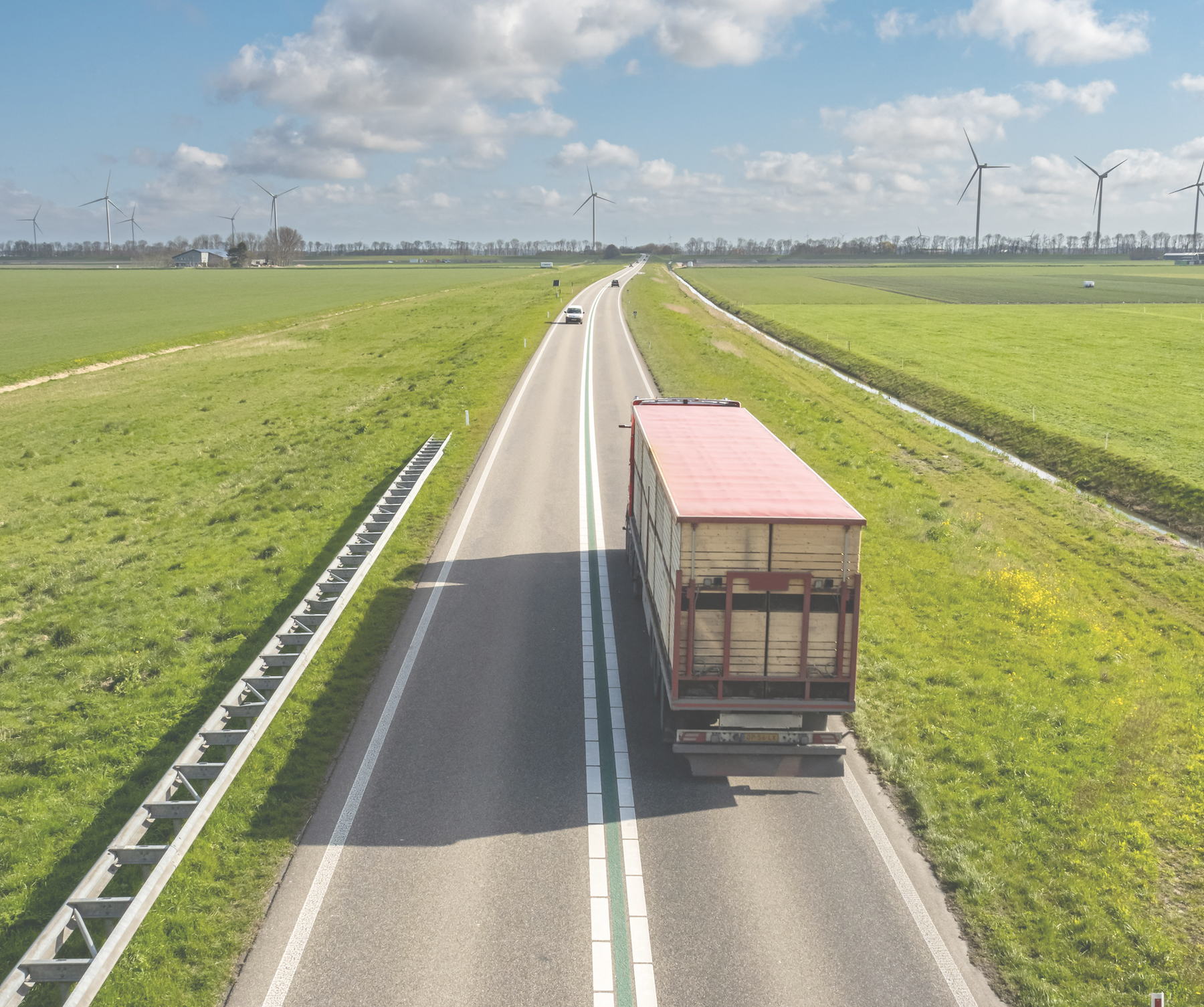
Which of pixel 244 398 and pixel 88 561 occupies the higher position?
pixel 244 398

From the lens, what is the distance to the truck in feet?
36.8

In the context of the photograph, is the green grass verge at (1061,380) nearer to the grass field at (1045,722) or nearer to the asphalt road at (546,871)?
the grass field at (1045,722)

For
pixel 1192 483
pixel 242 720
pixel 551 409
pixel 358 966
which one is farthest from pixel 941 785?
pixel 551 409

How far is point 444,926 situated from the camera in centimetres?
935

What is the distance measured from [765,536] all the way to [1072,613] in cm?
1048

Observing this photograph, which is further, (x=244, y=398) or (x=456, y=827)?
(x=244, y=398)

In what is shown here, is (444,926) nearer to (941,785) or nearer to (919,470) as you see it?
(941,785)

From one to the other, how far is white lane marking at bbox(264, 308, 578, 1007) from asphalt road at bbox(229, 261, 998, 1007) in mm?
30

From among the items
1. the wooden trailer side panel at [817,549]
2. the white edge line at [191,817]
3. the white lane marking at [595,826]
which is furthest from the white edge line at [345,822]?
the wooden trailer side panel at [817,549]

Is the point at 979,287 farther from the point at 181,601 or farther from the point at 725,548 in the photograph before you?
the point at 725,548

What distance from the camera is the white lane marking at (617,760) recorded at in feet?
29.1

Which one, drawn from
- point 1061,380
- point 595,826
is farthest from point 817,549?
point 1061,380

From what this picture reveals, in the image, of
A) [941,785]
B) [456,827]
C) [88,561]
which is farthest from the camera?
[88,561]

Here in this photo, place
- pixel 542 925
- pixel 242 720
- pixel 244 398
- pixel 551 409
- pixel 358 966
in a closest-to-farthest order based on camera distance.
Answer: pixel 358 966 < pixel 542 925 < pixel 242 720 < pixel 551 409 < pixel 244 398
